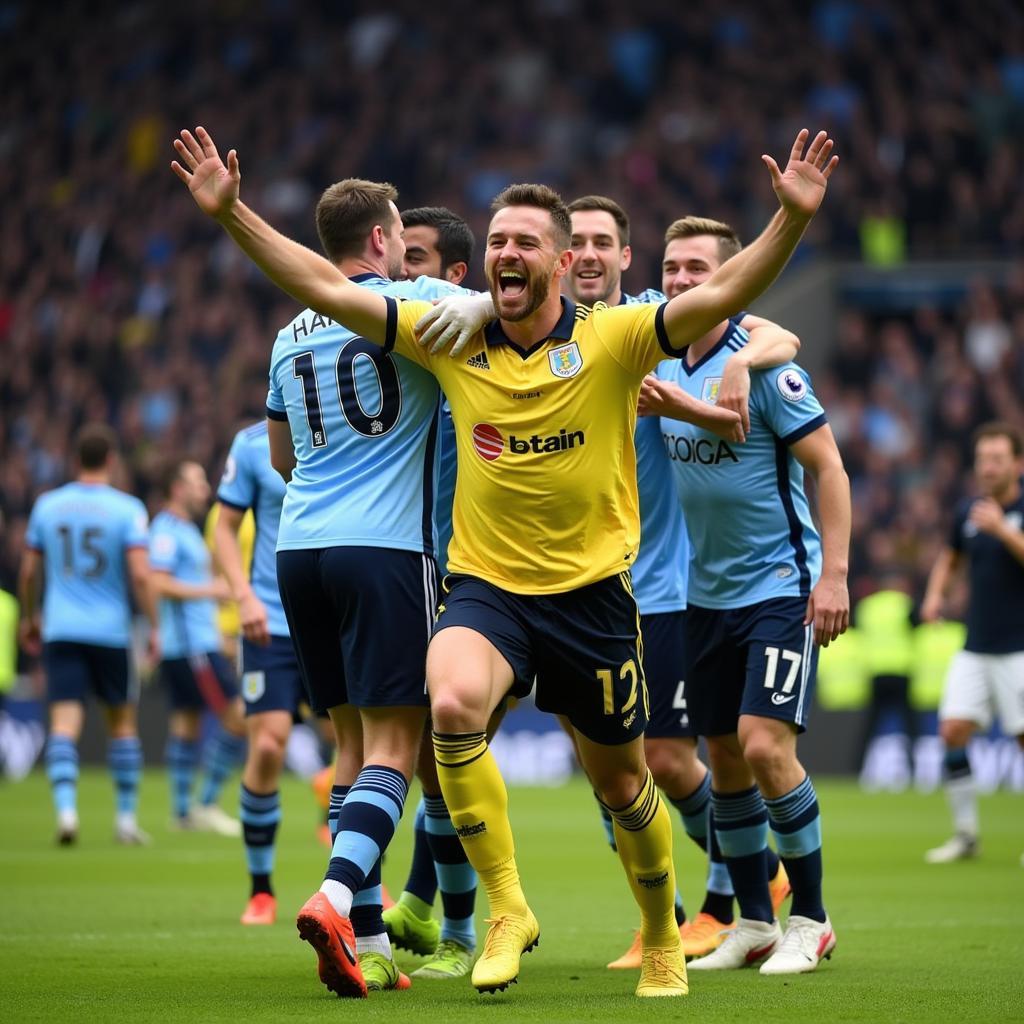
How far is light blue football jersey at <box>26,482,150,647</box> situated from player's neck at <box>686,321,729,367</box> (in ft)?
22.4

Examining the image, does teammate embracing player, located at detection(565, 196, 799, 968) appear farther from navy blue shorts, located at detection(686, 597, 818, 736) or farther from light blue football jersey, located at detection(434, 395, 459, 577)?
light blue football jersey, located at detection(434, 395, 459, 577)

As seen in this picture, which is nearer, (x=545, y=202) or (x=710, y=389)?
(x=545, y=202)

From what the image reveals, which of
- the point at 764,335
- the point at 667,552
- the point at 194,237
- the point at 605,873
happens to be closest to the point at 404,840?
the point at 605,873

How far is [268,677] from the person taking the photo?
8.66m

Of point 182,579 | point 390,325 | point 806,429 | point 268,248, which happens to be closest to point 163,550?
point 182,579

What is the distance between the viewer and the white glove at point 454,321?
19.1 feet

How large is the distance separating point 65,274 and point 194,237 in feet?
7.27

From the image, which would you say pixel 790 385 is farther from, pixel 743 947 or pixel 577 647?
pixel 743 947

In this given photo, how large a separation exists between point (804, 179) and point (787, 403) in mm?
1323

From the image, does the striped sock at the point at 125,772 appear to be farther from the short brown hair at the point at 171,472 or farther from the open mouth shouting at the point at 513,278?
the open mouth shouting at the point at 513,278

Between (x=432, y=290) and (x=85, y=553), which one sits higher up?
(x=432, y=290)

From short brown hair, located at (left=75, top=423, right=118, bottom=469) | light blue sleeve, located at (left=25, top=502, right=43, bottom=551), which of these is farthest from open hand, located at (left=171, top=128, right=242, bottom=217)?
light blue sleeve, located at (left=25, top=502, right=43, bottom=551)

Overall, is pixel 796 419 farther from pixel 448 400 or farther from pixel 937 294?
pixel 937 294

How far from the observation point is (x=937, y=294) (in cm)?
2481
